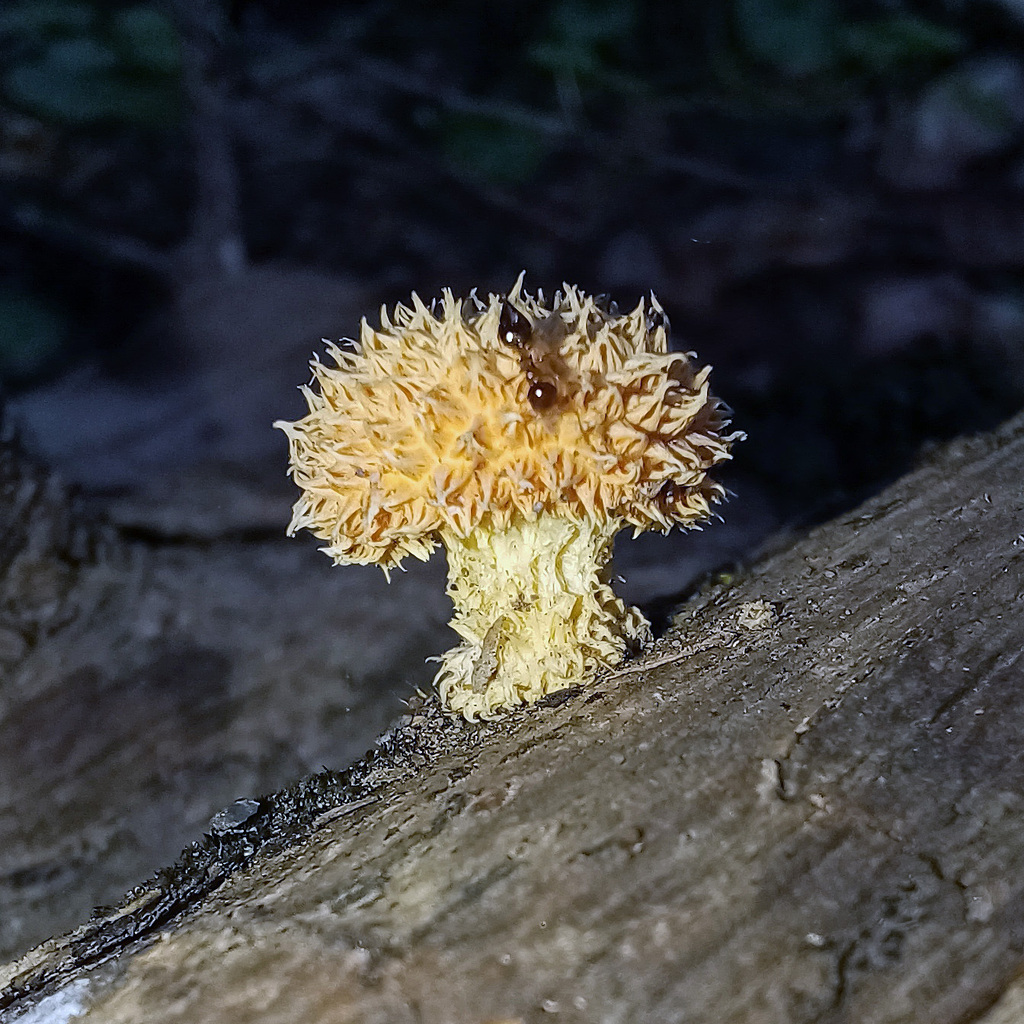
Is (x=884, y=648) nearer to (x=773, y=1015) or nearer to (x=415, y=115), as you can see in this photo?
(x=773, y=1015)

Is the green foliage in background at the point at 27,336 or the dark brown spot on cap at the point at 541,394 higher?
the green foliage in background at the point at 27,336

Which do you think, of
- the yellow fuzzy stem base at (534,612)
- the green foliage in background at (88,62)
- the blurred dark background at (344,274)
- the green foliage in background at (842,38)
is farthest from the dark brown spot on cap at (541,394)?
the green foliage in background at (842,38)

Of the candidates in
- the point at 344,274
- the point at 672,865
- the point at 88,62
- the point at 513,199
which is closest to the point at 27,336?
the point at 88,62

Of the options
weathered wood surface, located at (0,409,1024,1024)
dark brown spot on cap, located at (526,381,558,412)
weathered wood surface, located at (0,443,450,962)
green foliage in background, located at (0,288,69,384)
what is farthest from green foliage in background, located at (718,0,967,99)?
dark brown spot on cap, located at (526,381,558,412)

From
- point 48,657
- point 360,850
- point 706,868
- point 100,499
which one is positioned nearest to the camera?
point 706,868

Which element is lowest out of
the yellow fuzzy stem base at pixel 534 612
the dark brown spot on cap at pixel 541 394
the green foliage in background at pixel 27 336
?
the yellow fuzzy stem base at pixel 534 612

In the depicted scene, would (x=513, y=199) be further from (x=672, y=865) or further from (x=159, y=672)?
(x=672, y=865)

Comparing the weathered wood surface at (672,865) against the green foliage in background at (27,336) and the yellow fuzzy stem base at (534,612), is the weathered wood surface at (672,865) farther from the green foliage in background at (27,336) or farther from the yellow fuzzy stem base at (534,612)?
the green foliage in background at (27,336)

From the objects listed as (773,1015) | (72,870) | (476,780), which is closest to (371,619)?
(72,870)
